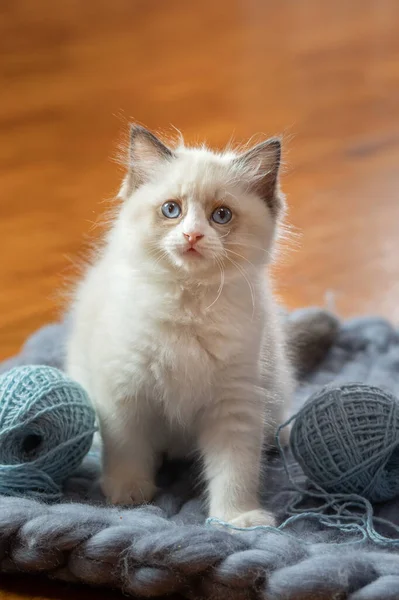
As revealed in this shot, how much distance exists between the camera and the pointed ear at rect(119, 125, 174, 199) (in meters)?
1.20

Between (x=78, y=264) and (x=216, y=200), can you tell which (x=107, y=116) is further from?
(x=216, y=200)

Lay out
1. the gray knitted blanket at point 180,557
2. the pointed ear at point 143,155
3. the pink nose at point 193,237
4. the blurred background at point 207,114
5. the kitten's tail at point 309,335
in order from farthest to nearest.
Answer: the blurred background at point 207,114
the kitten's tail at point 309,335
the pointed ear at point 143,155
the pink nose at point 193,237
the gray knitted blanket at point 180,557

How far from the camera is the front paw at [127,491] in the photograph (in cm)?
118

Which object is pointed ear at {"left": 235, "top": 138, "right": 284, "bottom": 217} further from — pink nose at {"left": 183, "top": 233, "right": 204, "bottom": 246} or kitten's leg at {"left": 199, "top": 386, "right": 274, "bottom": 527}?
kitten's leg at {"left": 199, "top": 386, "right": 274, "bottom": 527}

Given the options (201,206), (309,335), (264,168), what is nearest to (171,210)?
(201,206)

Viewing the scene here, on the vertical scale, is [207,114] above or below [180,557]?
above

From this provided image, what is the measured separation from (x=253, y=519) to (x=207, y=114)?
1841 millimetres

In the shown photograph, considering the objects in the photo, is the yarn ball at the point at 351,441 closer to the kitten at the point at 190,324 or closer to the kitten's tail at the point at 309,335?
the kitten at the point at 190,324

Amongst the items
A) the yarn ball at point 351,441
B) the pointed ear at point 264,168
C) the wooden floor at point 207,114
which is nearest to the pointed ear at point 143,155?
the pointed ear at point 264,168

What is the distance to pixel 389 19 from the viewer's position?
352 cm

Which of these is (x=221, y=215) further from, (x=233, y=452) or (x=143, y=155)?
(x=233, y=452)

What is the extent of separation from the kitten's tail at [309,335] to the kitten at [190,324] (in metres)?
0.41

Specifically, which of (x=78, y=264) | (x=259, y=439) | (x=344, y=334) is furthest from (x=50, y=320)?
(x=259, y=439)

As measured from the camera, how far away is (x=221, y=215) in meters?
1.15
